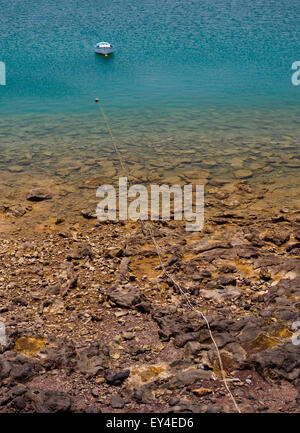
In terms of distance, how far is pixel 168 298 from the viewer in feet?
21.2

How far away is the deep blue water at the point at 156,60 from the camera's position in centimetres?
1823

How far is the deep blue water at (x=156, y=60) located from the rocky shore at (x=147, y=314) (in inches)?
330

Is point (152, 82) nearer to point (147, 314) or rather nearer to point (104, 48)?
point (104, 48)

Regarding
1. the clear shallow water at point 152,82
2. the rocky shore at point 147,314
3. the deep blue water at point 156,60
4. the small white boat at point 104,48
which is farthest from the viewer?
the small white boat at point 104,48

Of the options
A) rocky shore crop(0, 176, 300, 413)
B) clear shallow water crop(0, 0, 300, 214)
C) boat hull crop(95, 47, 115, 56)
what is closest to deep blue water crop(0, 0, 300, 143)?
clear shallow water crop(0, 0, 300, 214)

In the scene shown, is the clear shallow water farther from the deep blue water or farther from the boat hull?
the boat hull

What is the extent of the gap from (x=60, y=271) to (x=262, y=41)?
28195mm

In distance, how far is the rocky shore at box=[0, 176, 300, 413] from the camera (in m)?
4.71

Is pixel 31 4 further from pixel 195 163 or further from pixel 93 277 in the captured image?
pixel 93 277

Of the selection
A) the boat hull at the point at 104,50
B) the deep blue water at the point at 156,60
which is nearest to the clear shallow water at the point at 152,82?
the deep blue water at the point at 156,60

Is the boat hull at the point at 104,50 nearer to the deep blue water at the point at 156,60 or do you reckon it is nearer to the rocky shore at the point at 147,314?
the deep blue water at the point at 156,60

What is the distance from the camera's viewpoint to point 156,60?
2692cm
